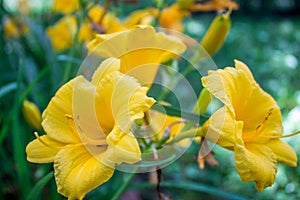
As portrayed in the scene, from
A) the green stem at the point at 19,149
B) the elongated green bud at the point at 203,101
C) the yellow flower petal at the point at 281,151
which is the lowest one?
the green stem at the point at 19,149

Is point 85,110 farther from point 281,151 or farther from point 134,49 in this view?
point 281,151

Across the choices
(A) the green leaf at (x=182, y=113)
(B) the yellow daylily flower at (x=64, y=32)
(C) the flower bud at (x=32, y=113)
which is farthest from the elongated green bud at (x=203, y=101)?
(B) the yellow daylily flower at (x=64, y=32)

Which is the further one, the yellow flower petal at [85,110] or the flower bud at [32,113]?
the flower bud at [32,113]

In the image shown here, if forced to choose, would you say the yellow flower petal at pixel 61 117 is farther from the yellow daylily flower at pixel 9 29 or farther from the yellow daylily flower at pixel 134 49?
the yellow daylily flower at pixel 9 29

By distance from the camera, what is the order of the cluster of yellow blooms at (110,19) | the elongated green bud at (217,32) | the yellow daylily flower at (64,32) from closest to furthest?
the elongated green bud at (217,32)
the cluster of yellow blooms at (110,19)
the yellow daylily flower at (64,32)

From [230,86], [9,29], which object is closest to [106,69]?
[230,86]

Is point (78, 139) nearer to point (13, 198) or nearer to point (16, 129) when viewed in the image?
point (16, 129)

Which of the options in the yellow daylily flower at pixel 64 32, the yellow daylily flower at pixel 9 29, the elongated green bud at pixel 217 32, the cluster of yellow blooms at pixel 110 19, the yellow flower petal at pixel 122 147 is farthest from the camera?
the yellow daylily flower at pixel 9 29
